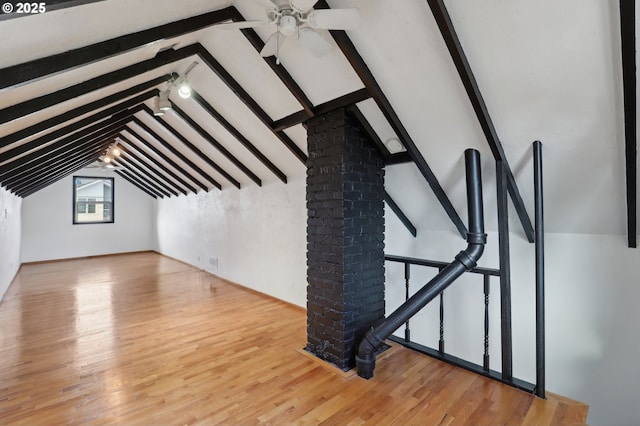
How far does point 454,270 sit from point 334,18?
1.98 metres

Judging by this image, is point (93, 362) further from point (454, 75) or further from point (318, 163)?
point (454, 75)

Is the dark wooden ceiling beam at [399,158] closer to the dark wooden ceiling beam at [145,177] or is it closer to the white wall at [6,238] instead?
the white wall at [6,238]

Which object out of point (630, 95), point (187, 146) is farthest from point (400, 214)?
point (187, 146)

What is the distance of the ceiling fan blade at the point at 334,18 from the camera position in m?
1.60

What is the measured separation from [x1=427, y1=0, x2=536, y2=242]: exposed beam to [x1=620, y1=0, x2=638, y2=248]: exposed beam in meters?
0.67

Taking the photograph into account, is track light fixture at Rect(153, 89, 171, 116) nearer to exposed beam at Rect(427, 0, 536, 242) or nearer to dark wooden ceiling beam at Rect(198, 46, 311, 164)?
dark wooden ceiling beam at Rect(198, 46, 311, 164)

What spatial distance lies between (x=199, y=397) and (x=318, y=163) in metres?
2.19

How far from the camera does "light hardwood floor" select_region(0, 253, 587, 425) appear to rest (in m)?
2.16

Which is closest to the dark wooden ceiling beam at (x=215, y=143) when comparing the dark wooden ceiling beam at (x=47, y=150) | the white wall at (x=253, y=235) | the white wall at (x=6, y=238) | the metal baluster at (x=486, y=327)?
the white wall at (x=253, y=235)

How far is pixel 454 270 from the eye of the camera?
2451 mm

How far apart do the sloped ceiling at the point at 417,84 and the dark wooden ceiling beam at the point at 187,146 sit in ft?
3.41

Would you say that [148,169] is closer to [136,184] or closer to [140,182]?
[140,182]

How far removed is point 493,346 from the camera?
10.8 feet

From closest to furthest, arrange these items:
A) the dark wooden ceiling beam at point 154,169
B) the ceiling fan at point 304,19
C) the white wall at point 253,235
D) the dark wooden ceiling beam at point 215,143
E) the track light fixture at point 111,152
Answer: the ceiling fan at point 304,19 → the dark wooden ceiling beam at point 215,143 → the white wall at point 253,235 → the dark wooden ceiling beam at point 154,169 → the track light fixture at point 111,152
